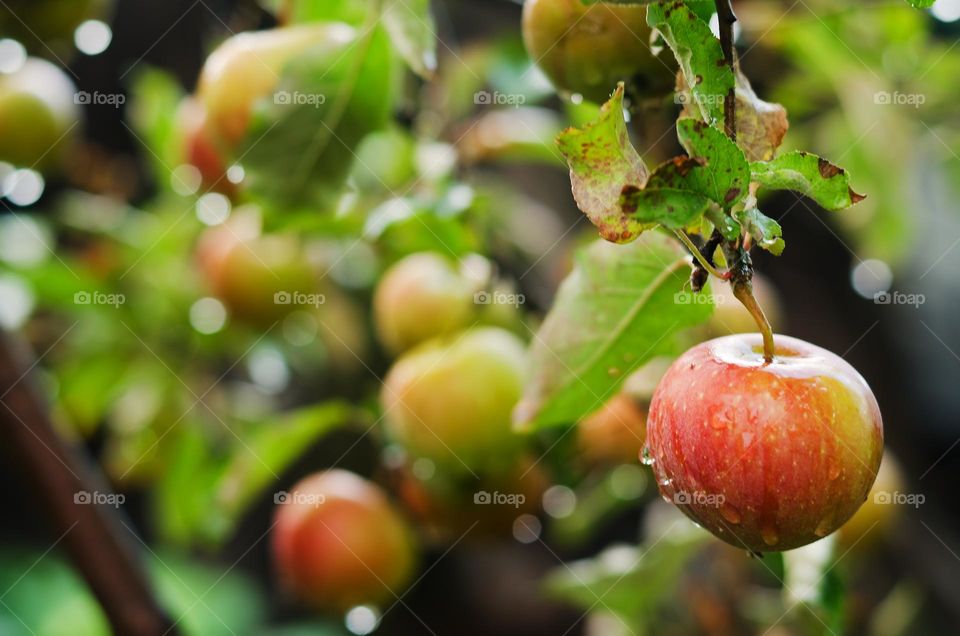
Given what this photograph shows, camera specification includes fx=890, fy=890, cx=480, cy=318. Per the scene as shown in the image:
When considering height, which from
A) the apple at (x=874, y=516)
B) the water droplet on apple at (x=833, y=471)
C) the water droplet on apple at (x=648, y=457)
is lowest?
the apple at (x=874, y=516)

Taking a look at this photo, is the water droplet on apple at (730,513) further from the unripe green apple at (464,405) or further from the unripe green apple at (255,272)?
the unripe green apple at (255,272)

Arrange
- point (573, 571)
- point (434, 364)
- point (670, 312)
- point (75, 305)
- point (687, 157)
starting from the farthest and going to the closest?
1. point (75, 305)
2. point (573, 571)
3. point (434, 364)
4. point (670, 312)
5. point (687, 157)

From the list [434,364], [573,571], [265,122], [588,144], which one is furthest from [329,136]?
[573,571]

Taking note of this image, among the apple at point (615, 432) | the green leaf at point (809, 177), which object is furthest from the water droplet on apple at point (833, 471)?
the apple at point (615, 432)

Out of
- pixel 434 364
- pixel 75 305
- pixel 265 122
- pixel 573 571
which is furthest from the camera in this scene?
pixel 75 305

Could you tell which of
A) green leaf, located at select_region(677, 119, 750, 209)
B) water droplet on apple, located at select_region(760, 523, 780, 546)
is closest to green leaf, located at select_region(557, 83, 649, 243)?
green leaf, located at select_region(677, 119, 750, 209)

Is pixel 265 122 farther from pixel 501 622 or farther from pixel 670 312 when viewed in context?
pixel 501 622
